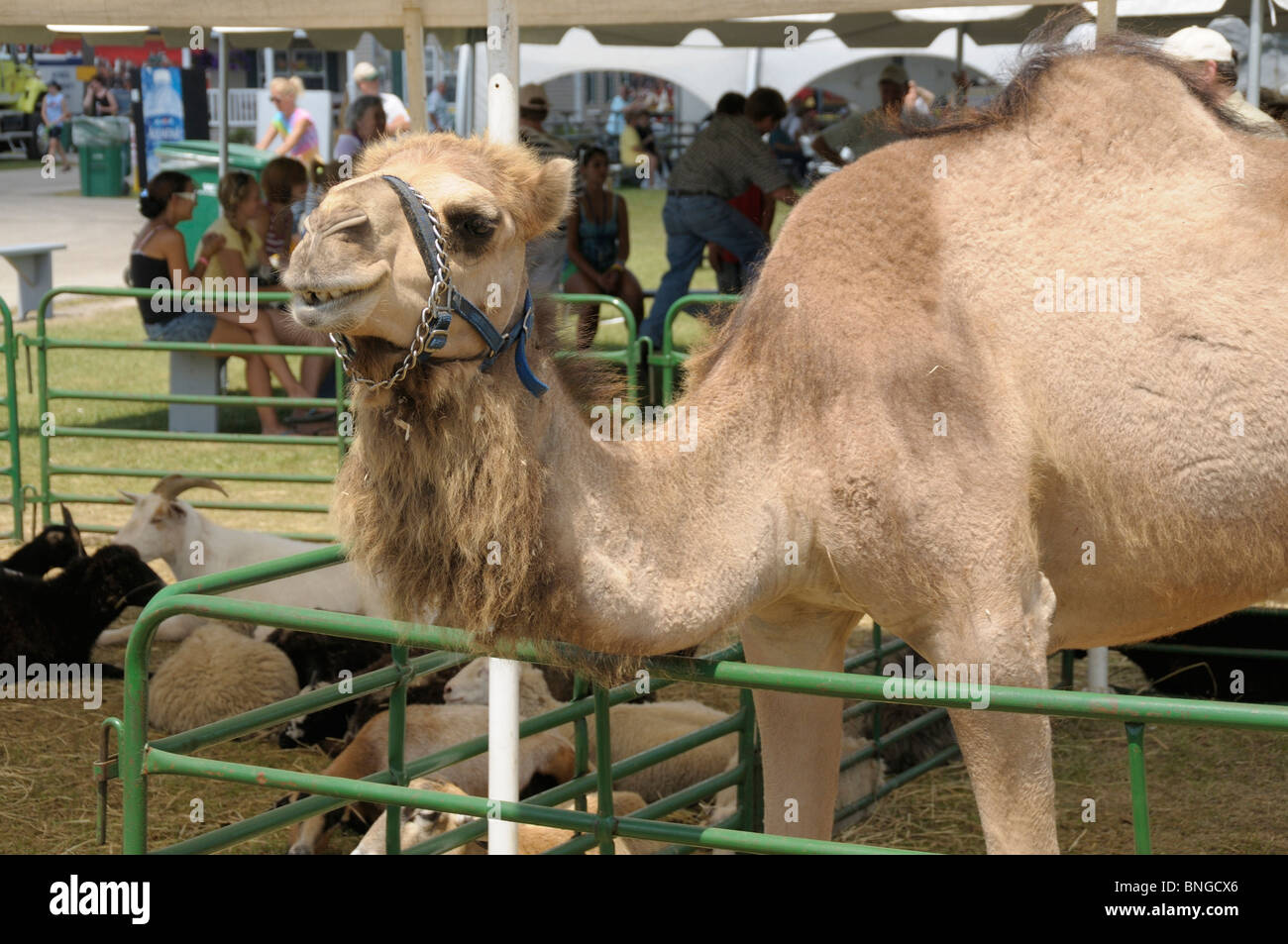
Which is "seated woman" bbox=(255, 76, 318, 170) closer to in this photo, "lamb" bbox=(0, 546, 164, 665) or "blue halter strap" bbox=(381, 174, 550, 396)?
"lamb" bbox=(0, 546, 164, 665)

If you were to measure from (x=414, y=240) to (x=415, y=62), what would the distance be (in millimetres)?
2962

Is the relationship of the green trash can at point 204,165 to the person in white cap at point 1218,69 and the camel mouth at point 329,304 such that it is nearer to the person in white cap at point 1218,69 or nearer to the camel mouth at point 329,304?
the person in white cap at point 1218,69

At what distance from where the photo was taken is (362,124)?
1500 centimetres

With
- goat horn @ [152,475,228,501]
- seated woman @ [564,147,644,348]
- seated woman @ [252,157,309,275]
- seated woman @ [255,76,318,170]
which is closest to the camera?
goat horn @ [152,475,228,501]

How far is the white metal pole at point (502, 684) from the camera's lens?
4047 millimetres

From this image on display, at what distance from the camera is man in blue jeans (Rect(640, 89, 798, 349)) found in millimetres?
12008

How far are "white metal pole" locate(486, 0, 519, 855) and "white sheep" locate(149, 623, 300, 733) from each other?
7.32 feet

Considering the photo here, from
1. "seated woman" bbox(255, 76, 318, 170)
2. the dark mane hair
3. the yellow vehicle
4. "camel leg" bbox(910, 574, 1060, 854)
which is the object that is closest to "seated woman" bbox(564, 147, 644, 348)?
"seated woman" bbox(255, 76, 318, 170)

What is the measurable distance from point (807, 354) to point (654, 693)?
378 cm

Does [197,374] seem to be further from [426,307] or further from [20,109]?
[20,109]

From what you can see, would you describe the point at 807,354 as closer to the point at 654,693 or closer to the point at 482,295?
the point at 482,295

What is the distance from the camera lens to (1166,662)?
255 inches

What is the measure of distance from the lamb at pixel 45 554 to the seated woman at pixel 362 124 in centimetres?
727
